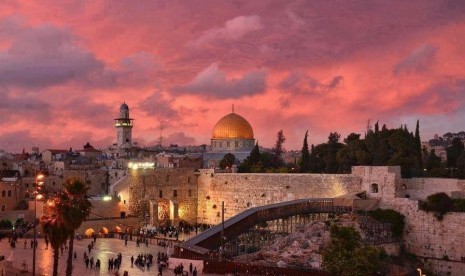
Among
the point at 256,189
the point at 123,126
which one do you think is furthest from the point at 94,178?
the point at 123,126

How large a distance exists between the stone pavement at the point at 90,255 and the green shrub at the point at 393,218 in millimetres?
12628

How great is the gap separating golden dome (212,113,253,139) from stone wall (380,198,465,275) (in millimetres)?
38986

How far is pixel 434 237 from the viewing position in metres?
35.9

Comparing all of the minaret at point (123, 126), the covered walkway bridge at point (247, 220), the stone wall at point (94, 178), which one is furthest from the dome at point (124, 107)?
the covered walkway bridge at point (247, 220)

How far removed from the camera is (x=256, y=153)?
2416 inches

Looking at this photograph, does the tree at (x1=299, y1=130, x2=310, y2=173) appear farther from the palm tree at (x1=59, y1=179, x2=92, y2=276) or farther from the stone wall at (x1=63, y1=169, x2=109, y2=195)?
the palm tree at (x1=59, y1=179, x2=92, y2=276)

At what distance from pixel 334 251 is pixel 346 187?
16054 mm

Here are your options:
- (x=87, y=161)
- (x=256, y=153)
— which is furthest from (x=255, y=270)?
(x=87, y=161)

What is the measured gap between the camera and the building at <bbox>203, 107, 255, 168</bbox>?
2992 inches

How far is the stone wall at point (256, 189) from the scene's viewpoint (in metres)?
43.5

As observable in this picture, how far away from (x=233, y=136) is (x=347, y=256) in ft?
165

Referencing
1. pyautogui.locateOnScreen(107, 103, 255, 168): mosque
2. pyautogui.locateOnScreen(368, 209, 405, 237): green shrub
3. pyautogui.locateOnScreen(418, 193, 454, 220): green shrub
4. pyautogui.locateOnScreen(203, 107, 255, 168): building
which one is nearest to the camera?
pyautogui.locateOnScreen(418, 193, 454, 220): green shrub

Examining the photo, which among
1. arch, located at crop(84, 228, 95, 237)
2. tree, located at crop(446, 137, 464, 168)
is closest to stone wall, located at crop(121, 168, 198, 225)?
arch, located at crop(84, 228, 95, 237)

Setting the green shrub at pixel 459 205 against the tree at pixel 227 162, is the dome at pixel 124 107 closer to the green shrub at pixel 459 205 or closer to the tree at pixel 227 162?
the tree at pixel 227 162
